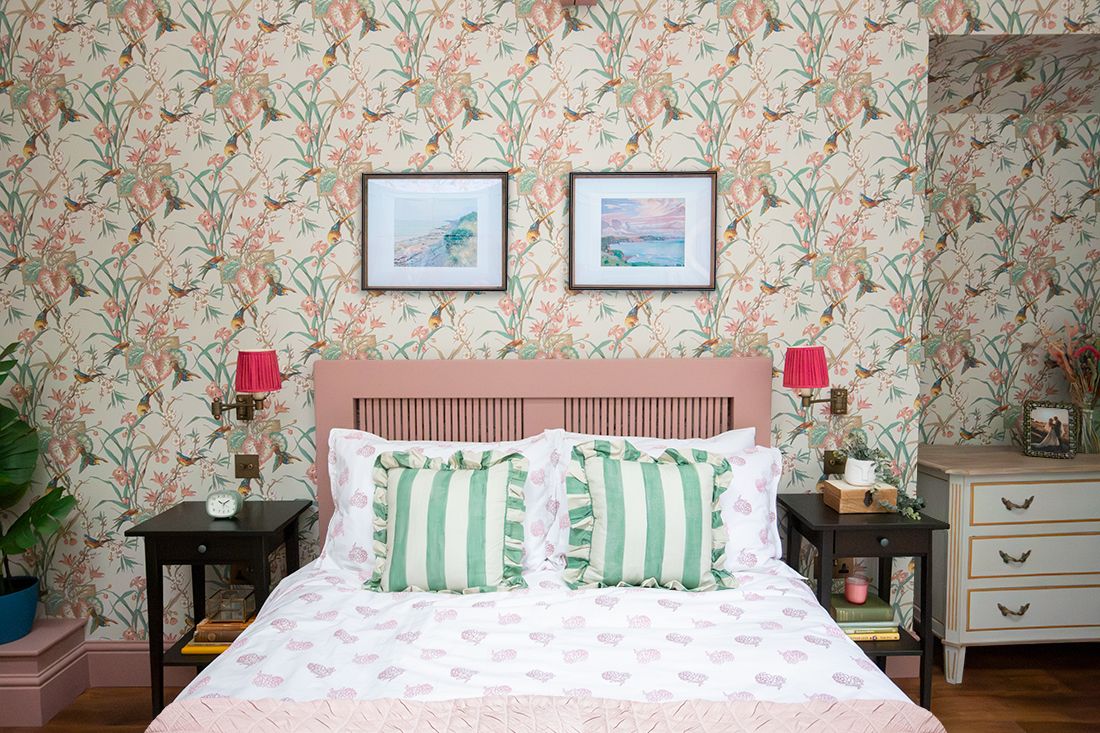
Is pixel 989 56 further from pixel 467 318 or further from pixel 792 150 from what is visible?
pixel 467 318

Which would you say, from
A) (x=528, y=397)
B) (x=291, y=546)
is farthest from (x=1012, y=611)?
(x=291, y=546)

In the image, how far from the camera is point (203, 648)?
103 inches

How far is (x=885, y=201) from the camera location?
292 cm

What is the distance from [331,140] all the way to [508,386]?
1.19 m

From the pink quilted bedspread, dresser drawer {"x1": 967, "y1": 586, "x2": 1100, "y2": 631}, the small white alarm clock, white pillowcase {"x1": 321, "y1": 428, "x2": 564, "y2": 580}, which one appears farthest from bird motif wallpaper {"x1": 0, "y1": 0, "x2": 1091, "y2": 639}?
the pink quilted bedspread

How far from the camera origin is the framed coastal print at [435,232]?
2875mm

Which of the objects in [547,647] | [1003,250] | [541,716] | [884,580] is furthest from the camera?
[1003,250]

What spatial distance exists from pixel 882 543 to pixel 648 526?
903mm

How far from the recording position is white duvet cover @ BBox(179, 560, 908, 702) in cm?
171

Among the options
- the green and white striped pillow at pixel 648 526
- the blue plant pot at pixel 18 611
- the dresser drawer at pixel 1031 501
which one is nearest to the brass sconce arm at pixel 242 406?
the blue plant pot at pixel 18 611

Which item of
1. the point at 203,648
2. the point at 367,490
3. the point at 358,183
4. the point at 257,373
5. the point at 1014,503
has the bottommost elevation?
the point at 203,648

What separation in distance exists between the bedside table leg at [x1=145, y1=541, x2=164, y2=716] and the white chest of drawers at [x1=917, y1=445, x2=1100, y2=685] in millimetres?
2995

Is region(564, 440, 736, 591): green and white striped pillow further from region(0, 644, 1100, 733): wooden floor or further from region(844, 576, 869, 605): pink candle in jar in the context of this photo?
region(0, 644, 1100, 733): wooden floor

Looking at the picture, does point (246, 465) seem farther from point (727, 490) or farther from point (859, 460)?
point (859, 460)
